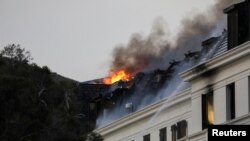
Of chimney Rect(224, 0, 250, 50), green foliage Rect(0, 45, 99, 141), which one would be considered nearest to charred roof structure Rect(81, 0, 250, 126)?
chimney Rect(224, 0, 250, 50)

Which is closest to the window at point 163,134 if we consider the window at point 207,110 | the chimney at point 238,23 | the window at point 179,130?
the window at point 179,130

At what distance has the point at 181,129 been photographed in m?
80.6

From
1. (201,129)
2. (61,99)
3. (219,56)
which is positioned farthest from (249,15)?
(61,99)

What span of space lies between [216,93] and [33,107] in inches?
450

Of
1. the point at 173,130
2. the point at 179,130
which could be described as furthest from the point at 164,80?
the point at 179,130

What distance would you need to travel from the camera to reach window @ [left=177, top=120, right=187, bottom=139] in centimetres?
8004

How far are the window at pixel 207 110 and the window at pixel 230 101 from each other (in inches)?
93.1

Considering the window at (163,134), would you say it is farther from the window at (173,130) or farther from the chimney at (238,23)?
the chimney at (238,23)

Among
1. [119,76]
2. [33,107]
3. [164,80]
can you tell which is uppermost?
[119,76]

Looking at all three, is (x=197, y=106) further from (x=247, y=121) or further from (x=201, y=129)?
(x=247, y=121)

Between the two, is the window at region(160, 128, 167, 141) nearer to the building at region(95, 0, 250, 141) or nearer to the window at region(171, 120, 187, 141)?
the building at region(95, 0, 250, 141)

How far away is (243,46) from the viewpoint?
226ft

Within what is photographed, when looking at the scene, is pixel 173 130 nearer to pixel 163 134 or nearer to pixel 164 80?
pixel 163 134

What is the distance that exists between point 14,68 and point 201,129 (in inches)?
495
